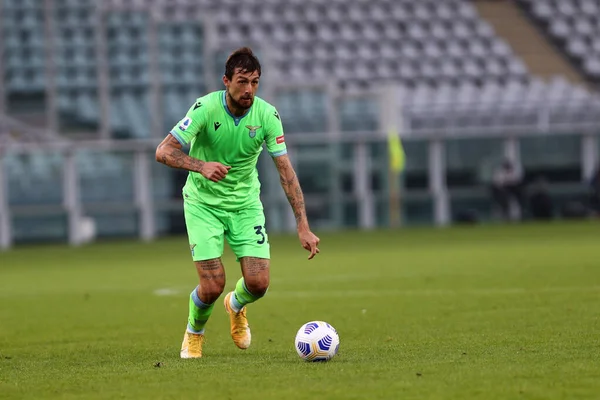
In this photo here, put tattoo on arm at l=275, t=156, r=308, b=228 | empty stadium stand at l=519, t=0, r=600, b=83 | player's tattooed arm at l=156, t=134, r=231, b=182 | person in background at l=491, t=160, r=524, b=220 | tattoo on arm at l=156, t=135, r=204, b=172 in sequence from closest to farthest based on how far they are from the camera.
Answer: player's tattooed arm at l=156, t=134, r=231, b=182
tattoo on arm at l=156, t=135, r=204, b=172
tattoo on arm at l=275, t=156, r=308, b=228
person in background at l=491, t=160, r=524, b=220
empty stadium stand at l=519, t=0, r=600, b=83

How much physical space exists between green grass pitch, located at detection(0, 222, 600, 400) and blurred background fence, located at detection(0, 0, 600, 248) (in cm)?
984

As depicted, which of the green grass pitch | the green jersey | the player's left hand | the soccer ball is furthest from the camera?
the green jersey

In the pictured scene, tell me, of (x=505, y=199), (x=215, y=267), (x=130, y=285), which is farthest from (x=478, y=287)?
(x=505, y=199)

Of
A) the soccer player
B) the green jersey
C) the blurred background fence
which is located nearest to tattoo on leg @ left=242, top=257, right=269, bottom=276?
the soccer player

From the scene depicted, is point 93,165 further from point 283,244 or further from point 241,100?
point 241,100

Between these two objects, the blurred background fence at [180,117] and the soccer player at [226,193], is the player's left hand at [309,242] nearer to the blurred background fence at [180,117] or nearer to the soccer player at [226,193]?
the soccer player at [226,193]

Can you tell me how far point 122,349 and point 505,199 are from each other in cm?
2541

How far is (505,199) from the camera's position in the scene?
114 ft

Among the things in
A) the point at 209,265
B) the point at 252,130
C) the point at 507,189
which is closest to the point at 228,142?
the point at 252,130

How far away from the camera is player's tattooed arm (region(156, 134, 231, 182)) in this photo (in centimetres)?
867

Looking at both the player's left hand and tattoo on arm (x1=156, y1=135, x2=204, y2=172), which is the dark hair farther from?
the player's left hand

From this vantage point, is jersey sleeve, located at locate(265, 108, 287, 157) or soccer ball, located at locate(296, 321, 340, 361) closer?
soccer ball, located at locate(296, 321, 340, 361)

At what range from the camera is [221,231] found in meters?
9.38

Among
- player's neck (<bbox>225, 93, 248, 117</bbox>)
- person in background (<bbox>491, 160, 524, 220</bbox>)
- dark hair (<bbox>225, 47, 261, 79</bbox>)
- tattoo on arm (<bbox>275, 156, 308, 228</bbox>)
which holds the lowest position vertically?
person in background (<bbox>491, 160, 524, 220</bbox>)
